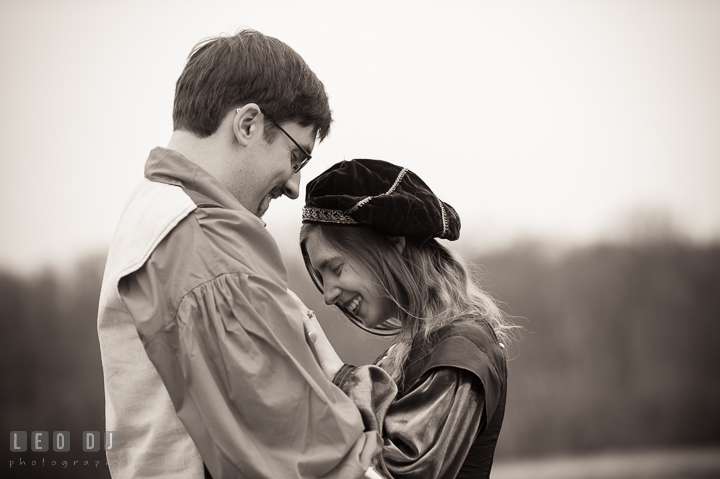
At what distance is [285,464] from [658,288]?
5.52 metres

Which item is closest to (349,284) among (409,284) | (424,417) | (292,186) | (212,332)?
(409,284)

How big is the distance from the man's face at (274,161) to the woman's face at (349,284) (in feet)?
1.25

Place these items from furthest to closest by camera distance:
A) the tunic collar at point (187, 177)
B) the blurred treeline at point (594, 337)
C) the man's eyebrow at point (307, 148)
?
the blurred treeline at point (594, 337) → the man's eyebrow at point (307, 148) → the tunic collar at point (187, 177)

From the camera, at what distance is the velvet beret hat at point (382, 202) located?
1.82 meters

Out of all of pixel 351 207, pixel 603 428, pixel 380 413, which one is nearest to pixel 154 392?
pixel 380 413

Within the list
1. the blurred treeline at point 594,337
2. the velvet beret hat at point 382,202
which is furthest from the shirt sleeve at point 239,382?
the blurred treeline at point 594,337

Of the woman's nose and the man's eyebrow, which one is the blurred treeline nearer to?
the woman's nose

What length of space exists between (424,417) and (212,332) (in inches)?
26.1

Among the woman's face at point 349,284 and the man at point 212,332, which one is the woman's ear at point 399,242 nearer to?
the woman's face at point 349,284

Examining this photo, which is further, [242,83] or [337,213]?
[337,213]

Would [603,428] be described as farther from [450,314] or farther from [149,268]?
[149,268]

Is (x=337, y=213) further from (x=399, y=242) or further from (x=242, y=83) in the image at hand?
(x=242, y=83)

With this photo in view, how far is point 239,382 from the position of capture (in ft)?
3.54

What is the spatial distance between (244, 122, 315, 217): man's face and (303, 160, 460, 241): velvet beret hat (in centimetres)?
25
